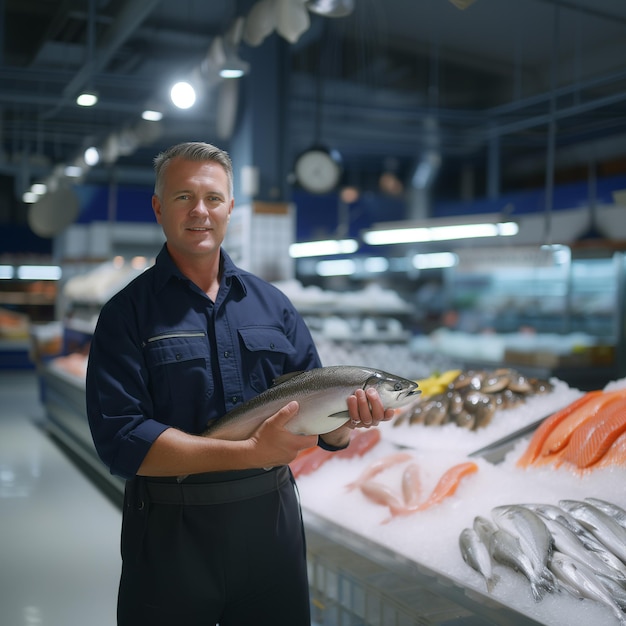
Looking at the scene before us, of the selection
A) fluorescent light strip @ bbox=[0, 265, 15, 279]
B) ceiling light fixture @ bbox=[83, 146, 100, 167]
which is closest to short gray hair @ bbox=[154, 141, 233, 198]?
ceiling light fixture @ bbox=[83, 146, 100, 167]

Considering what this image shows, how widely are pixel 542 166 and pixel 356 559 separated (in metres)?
12.5

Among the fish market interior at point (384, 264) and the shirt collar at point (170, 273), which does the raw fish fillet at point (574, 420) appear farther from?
the shirt collar at point (170, 273)

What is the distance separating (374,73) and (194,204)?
10904 mm

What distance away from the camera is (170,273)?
6.34ft

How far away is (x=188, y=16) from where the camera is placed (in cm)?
977

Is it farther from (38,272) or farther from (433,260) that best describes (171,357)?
(38,272)

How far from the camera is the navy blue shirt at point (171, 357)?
178cm

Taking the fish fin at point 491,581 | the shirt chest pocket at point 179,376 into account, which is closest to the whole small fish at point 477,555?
the fish fin at point 491,581

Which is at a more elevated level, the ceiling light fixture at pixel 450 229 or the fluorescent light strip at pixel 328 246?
the ceiling light fixture at pixel 450 229

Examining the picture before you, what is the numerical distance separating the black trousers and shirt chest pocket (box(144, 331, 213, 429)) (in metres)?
0.17

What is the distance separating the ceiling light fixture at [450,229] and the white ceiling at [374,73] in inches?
44.7

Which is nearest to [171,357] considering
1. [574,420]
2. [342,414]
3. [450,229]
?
[342,414]

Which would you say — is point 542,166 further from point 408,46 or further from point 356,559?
point 356,559

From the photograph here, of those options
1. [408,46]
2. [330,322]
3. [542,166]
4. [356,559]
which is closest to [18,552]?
[356,559]
